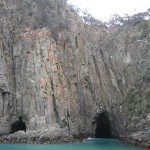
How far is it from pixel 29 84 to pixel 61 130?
25.7ft

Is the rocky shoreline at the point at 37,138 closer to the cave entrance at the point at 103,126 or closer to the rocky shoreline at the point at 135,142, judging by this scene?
the rocky shoreline at the point at 135,142

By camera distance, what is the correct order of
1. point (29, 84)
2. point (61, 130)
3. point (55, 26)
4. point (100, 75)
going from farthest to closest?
point (100, 75) → point (55, 26) → point (29, 84) → point (61, 130)

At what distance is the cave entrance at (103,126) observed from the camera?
2111 inches

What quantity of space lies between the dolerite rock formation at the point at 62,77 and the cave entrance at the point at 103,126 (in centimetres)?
187

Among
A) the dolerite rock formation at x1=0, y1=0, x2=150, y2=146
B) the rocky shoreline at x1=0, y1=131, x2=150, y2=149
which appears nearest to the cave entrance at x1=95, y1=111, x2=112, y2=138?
the dolerite rock formation at x1=0, y1=0, x2=150, y2=146

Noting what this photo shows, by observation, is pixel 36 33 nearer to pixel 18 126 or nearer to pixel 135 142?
pixel 18 126

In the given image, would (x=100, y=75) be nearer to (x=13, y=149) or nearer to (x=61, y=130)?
(x=61, y=130)

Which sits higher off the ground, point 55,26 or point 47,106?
point 55,26

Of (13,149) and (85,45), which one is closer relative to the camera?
(13,149)

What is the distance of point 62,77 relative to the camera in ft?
162

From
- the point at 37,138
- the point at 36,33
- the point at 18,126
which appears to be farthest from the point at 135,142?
the point at 36,33

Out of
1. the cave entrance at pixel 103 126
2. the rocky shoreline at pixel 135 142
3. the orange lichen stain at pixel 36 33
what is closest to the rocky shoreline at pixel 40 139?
the rocky shoreline at pixel 135 142

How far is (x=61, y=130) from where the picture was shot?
146ft

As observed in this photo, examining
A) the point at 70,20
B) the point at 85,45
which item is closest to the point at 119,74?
the point at 85,45
